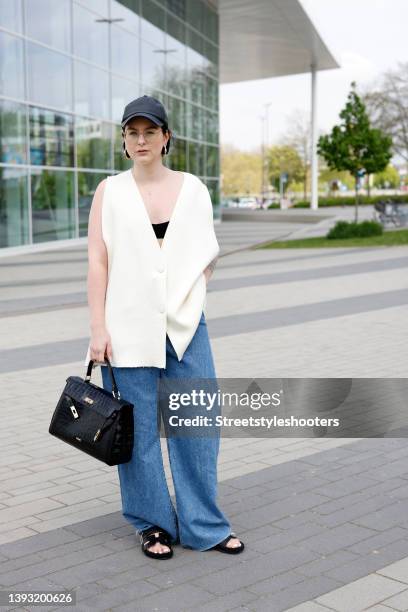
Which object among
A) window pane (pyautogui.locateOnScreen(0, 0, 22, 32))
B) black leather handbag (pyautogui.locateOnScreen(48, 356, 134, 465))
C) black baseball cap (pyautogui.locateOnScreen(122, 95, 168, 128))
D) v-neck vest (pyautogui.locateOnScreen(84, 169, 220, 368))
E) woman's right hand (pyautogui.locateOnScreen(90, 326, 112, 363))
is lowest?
black leather handbag (pyautogui.locateOnScreen(48, 356, 134, 465))

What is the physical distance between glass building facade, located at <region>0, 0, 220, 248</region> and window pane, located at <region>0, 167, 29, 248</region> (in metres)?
0.02

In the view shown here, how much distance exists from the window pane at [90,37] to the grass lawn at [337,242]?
22.5ft

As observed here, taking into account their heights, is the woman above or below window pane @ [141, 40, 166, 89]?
below

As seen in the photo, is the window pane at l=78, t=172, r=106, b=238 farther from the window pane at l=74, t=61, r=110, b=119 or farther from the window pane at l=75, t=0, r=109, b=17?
the window pane at l=75, t=0, r=109, b=17

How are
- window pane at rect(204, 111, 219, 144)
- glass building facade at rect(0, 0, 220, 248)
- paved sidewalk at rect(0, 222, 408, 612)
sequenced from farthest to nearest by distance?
window pane at rect(204, 111, 219, 144) < glass building facade at rect(0, 0, 220, 248) < paved sidewalk at rect(0, 222, 408, 612)

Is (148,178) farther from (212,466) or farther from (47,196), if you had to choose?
(47,196)

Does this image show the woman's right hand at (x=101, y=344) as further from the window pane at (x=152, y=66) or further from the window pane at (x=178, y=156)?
the window pane at (x=178, y=156)

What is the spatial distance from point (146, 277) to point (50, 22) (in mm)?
19177

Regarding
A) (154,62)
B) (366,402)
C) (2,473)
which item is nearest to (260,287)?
(366,402)

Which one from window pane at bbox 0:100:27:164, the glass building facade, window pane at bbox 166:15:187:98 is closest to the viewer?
window pane at bbox 0:100:27:164

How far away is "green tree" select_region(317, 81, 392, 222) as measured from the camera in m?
24.2

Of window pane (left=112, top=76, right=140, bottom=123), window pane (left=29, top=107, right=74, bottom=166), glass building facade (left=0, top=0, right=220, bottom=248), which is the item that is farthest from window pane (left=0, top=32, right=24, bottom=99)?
window pane (left=112, top=76, right=140, bottom=123)

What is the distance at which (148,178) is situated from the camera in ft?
11.0

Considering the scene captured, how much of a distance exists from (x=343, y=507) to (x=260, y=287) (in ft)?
29.0
